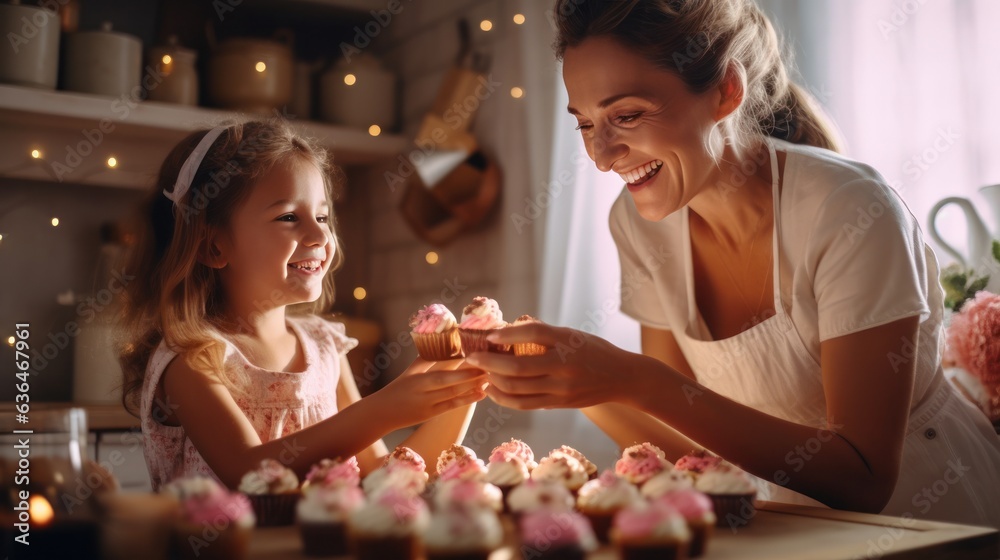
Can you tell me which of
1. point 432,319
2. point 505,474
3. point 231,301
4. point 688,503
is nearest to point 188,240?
point 231,301

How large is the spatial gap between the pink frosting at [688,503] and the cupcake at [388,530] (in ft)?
0.88

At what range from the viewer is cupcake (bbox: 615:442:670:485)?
4.13ft

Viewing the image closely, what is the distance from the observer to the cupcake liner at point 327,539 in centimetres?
97

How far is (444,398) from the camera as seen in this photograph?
148 centimetres

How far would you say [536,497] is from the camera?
108 centimetres

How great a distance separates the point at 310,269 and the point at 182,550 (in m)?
0.91

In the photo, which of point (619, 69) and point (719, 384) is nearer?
point (619, 69)

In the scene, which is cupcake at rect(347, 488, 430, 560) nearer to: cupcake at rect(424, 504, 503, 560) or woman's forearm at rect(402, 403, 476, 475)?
cupcake at rect(424, 504, 503, 560)

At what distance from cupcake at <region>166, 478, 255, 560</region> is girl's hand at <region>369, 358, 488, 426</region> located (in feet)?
1.72

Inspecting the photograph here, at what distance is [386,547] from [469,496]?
12 cm

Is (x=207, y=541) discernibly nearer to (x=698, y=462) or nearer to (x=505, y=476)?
(x=505, y=476)

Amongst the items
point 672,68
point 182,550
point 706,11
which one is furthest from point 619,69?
point 182,550

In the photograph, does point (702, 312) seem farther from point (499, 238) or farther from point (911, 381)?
point (499, 238)

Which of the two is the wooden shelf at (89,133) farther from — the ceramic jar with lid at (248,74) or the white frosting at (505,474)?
the white frosting at (505,474)
